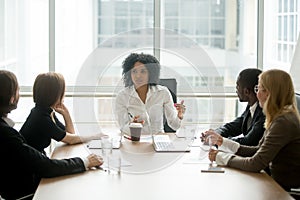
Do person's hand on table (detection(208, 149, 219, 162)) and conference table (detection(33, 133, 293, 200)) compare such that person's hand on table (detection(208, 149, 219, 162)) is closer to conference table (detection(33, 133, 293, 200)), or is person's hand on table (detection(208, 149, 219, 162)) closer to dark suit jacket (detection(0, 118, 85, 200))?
conference table (detection(33, 133, 293, 200))

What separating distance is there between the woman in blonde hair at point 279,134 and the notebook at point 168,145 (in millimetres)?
357

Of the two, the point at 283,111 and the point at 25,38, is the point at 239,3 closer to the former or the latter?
the point at 25,38

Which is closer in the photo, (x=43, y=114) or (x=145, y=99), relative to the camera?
(x=43, y=114)

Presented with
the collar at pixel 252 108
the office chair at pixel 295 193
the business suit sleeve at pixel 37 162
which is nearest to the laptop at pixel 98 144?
the business suit sleeve at pixel 37 162

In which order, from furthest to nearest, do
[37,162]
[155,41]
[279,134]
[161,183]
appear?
[155,41] → [279,134] → [37,162] → [161,183]

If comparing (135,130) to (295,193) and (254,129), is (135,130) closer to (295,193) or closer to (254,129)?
(254,129)

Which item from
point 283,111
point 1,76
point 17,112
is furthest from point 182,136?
point 17,112

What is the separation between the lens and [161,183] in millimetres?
2223

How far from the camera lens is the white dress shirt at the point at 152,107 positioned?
3.57m

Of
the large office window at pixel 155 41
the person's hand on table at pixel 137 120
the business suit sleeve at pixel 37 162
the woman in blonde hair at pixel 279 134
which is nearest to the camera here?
the business suit sleeve at pixel 37 162

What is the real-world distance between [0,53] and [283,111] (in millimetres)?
3217

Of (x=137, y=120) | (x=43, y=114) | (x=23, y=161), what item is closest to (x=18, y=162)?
(x=23, y=161)

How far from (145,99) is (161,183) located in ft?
4.74

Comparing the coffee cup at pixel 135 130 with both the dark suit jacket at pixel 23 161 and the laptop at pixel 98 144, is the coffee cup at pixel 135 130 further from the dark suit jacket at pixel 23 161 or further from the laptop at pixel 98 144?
the dark suit jacket at pixel 23 161
